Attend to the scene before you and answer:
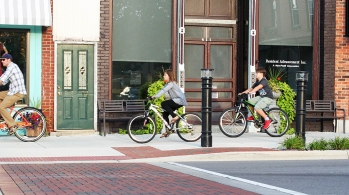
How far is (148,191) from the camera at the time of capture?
8992 mm

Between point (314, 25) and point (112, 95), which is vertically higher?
point (314, 25)

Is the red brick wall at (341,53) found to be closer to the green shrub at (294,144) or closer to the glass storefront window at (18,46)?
the green shrub at (294,144)

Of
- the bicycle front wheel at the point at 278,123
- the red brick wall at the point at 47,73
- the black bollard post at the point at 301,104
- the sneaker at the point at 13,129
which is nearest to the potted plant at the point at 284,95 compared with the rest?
the bicycle front wheel at the point at 278,123

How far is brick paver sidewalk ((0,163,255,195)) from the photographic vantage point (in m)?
9.02

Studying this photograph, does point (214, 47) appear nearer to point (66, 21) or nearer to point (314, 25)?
point (314, 25)

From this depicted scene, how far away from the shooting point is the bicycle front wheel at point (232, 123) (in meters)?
17.0

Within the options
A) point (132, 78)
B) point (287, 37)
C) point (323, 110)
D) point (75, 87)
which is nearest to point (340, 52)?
point (287, 37)

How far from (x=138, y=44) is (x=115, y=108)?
73.1 inches

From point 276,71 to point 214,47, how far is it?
1.86 m

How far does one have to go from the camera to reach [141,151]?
14.2 m

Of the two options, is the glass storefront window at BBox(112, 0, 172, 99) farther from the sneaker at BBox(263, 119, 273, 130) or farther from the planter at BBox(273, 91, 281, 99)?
the sneaker at BBox(263, 119, 273, 130)

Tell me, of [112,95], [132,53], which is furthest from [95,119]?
[132,53]

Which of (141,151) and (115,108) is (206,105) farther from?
(115,108)

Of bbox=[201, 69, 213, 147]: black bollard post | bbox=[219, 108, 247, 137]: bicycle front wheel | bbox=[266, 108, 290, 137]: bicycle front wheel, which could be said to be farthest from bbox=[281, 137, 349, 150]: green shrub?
bbox=[266, 108, 290, 137]: bicycle front wheel
